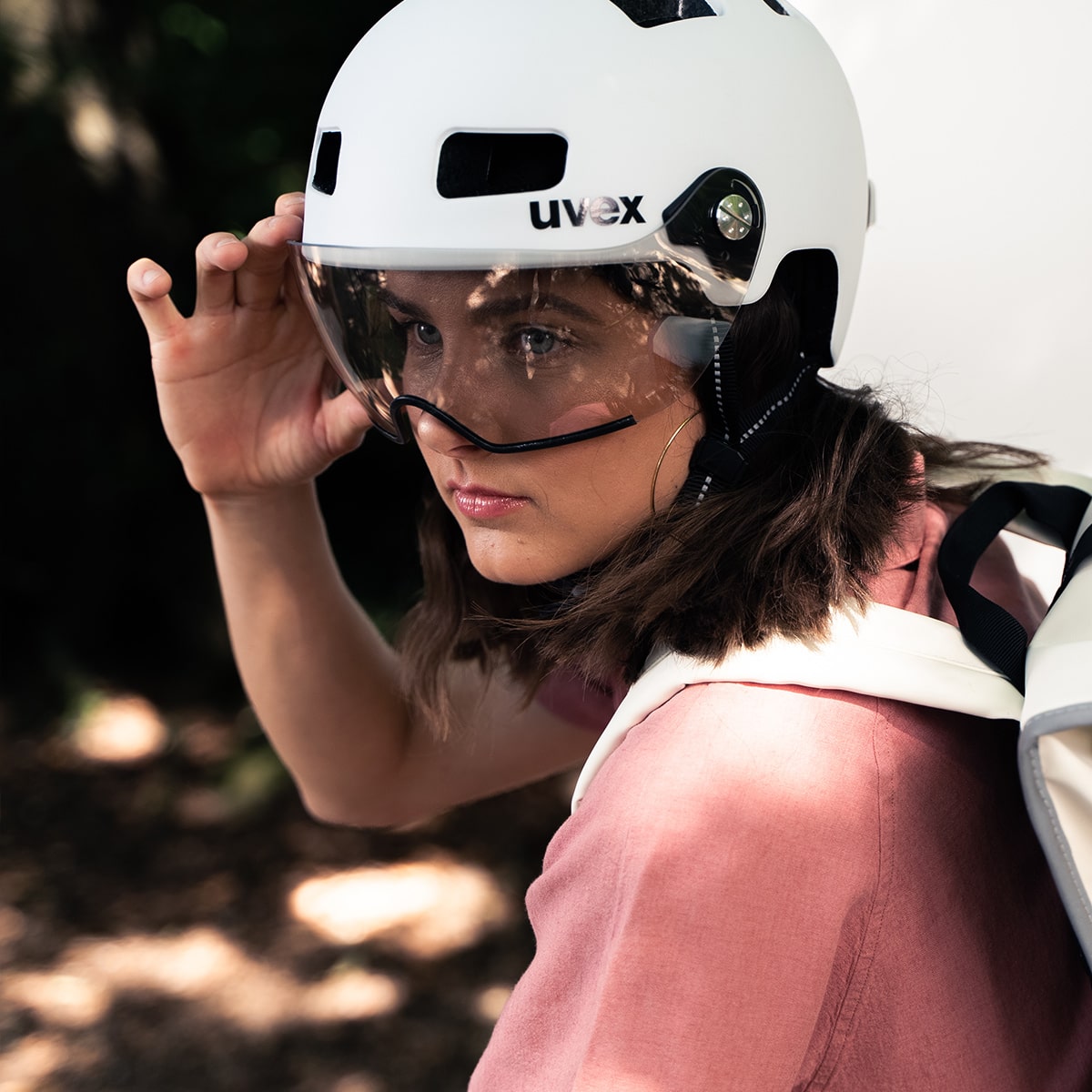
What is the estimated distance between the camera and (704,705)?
3.80ft

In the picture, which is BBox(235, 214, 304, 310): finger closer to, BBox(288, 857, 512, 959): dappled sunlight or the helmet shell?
the helmet shell

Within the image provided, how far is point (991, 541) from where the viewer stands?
4.38 feet

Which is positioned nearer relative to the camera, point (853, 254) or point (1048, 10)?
point (853, 254)

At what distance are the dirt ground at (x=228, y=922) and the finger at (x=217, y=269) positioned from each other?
192cm

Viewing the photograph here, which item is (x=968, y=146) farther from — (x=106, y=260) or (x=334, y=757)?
(x=106, y=260)

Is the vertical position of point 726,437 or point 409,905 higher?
point 726,437

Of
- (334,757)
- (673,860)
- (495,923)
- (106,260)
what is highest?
(673,860)

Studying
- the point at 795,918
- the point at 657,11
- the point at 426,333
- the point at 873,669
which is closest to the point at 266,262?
the point at 426,333

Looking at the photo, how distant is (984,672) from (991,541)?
0.79 feet

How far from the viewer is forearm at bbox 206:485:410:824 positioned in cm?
198

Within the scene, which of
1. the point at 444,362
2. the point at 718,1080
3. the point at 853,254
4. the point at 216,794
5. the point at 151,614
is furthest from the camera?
the point at 151,614

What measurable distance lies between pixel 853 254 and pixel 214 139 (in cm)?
207

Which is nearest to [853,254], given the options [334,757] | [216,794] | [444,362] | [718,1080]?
[444,362]

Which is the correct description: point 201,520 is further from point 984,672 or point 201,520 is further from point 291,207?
point 984,672
